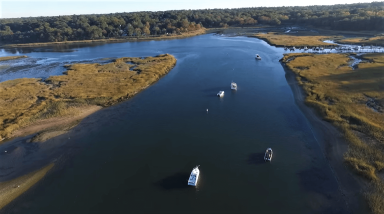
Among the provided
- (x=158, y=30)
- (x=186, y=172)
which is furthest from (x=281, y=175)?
(x=158, y=30)

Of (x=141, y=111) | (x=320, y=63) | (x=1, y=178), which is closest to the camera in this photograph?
(x=1, y=178)

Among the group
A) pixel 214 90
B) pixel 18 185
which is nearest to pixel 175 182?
pixel 18 185

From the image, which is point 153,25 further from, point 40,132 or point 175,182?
point 175,182

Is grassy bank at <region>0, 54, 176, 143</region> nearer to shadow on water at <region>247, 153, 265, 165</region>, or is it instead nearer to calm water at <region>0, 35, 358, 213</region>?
calm water at <region>0, 35, 358, 213</region>

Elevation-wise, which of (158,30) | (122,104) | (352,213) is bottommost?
(352,213)

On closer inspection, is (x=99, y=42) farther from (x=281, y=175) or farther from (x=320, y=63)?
(x=281, y=175)

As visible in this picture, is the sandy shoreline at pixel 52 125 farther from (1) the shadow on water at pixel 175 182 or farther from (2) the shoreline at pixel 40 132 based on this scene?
(1) the shadow on water at pixel 175 182

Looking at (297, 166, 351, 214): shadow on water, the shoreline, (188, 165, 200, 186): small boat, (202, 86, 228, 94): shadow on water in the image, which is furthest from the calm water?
(202, 86, 228, 94): shadow on water
